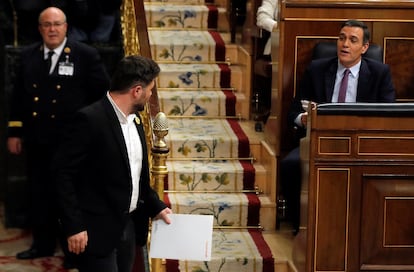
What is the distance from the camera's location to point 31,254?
5.89 meters

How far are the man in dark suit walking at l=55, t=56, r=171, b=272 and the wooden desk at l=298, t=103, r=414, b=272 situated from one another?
Answer: 1051mm

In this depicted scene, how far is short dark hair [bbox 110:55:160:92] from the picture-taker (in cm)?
380

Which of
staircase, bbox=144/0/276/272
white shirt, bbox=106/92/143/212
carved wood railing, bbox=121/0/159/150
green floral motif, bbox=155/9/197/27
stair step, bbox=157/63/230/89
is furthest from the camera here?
green floral motif, bbox=155/9/197/27

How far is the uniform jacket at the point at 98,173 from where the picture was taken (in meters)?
3.79

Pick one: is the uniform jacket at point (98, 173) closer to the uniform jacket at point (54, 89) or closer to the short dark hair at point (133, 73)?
the short dark hair at point (133, 73)

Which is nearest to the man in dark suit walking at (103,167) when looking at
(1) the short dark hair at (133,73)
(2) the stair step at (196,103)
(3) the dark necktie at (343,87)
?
(1) the short dark hair at (133,73)

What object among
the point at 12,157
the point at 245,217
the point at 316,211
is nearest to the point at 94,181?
the point at 316,211

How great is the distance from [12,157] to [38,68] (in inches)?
35.5

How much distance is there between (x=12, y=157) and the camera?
6.52 m

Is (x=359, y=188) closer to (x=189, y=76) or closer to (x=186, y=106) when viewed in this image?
(x=186, y=106)

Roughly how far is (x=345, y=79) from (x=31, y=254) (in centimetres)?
212

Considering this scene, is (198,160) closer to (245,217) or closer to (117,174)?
(245,217)

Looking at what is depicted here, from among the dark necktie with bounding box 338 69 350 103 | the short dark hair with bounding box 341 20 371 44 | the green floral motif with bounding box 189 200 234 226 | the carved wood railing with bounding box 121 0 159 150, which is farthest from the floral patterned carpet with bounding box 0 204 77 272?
the short dark hair with bounding box 341 20 371 44

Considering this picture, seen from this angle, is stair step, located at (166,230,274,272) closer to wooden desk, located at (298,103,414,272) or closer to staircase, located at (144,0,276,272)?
staircase, located at (144,0,276,272)
